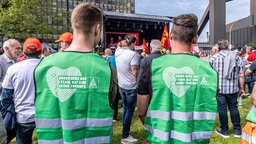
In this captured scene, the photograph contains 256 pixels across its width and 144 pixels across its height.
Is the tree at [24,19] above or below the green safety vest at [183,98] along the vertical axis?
above

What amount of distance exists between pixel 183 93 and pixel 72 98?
83 centimetres

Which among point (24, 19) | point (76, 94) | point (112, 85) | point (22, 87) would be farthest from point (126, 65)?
point (24, 19)

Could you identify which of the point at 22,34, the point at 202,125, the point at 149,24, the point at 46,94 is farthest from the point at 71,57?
the point at 149,24

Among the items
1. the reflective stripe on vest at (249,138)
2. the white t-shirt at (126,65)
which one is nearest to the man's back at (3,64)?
the white t-shirt at (126,65)

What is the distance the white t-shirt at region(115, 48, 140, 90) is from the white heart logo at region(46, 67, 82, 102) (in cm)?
358

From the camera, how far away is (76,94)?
1.84m

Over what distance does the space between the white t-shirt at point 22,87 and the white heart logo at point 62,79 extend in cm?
164

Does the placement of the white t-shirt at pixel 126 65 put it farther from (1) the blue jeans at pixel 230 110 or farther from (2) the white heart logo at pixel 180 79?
(2) the white heart logo at pixel 180 79

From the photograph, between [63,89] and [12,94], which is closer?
[63,89]

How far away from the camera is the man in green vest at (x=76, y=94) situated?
1837mm

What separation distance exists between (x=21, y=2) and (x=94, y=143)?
20.9 m

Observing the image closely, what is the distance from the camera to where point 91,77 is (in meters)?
1.84

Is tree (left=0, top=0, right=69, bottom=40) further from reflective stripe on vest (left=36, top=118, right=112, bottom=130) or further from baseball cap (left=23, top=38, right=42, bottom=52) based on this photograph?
reflective stripe on vest (left=36, top=118, right=112, bottom=130)

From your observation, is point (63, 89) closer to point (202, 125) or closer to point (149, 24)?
point (202, 125)
